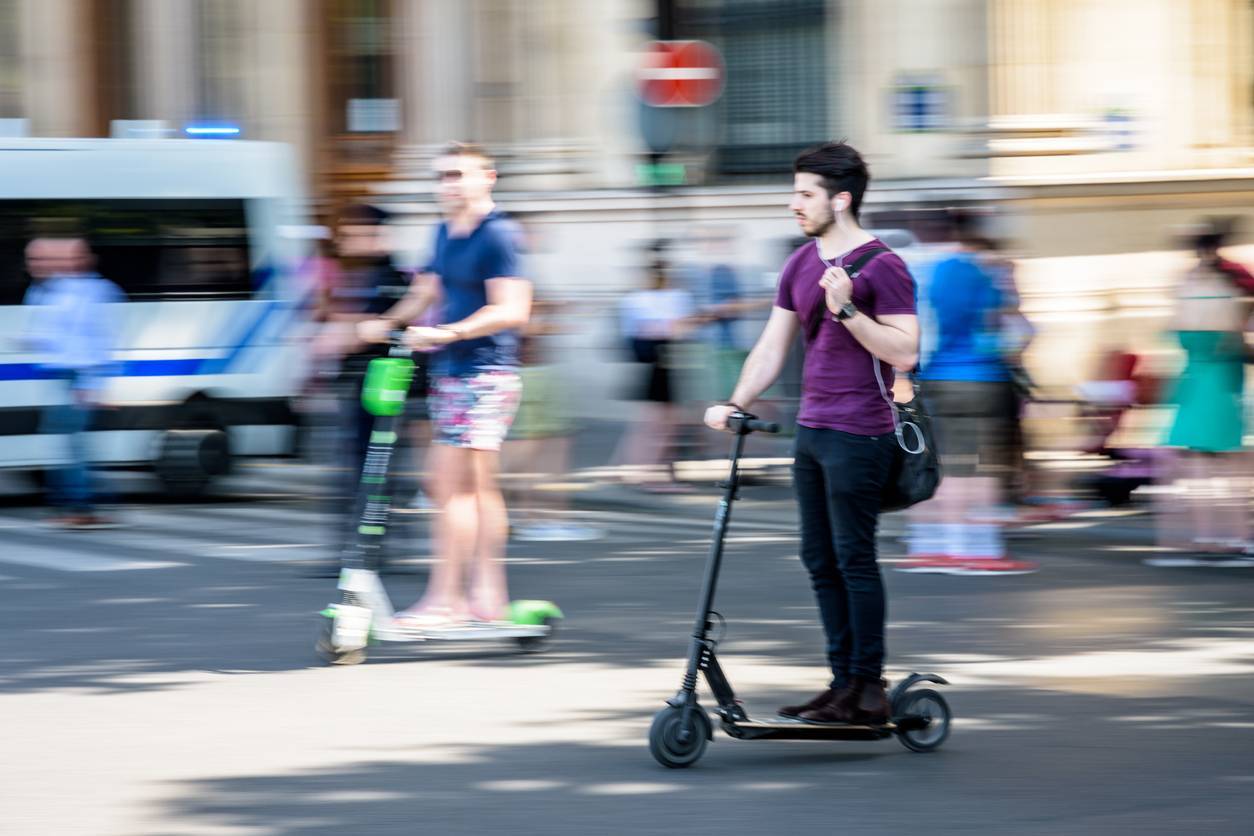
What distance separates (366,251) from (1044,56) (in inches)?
384

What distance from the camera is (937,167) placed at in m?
18.5

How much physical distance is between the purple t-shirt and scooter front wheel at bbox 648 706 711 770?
898mm

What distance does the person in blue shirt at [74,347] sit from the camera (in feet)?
37.9

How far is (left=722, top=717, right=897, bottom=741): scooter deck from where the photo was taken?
5.58m

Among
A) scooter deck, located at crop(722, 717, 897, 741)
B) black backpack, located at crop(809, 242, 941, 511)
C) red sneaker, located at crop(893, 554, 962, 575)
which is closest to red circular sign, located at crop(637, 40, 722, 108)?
red sneaker, located at crop(893, 554, 962, 575)

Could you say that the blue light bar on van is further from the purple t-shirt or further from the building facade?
the purple t-shirt

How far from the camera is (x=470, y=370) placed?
7.27 meters

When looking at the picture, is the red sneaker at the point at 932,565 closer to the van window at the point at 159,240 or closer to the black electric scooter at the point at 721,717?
the black electric scooter at the point at 721,717

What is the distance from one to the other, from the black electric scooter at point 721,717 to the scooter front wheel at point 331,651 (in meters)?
1.83

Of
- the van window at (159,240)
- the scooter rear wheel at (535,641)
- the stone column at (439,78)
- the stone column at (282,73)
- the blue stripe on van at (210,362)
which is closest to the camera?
the scooter rear wheel at (535,641)

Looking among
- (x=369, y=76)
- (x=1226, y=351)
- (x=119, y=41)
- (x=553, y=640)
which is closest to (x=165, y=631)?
(x=553, y=640)

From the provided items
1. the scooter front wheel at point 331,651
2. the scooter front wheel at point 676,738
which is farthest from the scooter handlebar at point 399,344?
the scooter front wheel at point 676,738

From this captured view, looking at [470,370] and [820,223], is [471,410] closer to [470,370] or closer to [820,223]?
[470,370]

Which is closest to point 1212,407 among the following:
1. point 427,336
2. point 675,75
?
point 427,336
